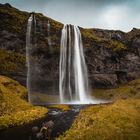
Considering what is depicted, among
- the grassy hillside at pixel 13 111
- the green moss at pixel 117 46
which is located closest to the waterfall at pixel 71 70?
the green moss at pixel 117 46

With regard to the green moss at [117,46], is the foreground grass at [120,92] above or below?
below

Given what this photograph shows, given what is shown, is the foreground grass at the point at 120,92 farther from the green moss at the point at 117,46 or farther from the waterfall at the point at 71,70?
the green moss at the point at 117,46

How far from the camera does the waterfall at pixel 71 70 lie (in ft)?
342

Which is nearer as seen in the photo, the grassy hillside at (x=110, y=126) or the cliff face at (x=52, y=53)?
the grassy hillside at (x=110, y=126)

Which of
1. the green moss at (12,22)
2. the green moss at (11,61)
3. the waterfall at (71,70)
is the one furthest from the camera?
the waterfall at (71,70)

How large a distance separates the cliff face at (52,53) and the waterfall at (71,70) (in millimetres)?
2294

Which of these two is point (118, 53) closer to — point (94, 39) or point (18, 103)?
point (94, 39)

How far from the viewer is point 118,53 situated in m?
123

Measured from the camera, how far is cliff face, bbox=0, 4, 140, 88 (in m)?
102

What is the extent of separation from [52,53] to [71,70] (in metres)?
9.25

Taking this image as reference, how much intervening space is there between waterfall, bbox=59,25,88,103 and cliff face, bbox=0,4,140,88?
2294 millimetres

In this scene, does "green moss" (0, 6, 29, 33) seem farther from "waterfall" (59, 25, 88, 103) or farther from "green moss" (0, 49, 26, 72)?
"waterfall" (59, 25, 88, 103)

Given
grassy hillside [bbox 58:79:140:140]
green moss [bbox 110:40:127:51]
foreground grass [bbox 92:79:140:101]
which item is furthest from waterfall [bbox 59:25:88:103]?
grassy hillside [bbox 58:79:140:140]

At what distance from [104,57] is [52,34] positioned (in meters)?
25.3
